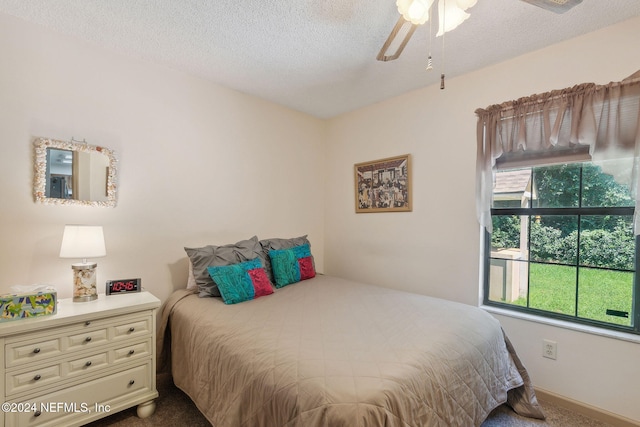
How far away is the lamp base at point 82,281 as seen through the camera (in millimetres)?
1742

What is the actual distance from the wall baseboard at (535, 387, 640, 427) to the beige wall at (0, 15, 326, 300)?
2.44m

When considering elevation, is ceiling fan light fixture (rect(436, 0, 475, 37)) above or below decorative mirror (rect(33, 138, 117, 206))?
above

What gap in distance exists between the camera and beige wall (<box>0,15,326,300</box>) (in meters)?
1.72

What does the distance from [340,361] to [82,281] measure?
1.64 metres

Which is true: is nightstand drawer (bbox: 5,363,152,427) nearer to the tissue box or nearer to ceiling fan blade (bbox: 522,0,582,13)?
the tissue box


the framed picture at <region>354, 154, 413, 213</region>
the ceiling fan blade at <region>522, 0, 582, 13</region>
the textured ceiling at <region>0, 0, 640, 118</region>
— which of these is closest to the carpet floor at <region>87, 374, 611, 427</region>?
the framed picture at <region>354, 154, 413, 213</region>

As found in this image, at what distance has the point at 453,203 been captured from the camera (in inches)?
96.2

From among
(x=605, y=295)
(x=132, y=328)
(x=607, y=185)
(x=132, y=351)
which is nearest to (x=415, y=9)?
(x=607, y=185)

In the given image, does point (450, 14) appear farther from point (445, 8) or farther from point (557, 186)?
point (557, 186)

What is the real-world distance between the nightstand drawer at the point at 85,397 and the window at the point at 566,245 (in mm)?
2542

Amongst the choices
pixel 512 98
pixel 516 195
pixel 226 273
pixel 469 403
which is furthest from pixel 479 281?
pixel 226 273

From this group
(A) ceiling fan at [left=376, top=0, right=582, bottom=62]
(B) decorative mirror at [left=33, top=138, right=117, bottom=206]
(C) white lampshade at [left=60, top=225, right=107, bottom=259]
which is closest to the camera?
(A) ceiling fan at [left=376, top=0, right=582, bottom=62]

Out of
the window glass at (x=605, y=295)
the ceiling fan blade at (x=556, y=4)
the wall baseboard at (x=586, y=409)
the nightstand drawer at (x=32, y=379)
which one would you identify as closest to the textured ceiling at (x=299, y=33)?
the ceiling fan blade at (x=556, y=4)

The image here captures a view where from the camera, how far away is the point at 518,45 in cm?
197
